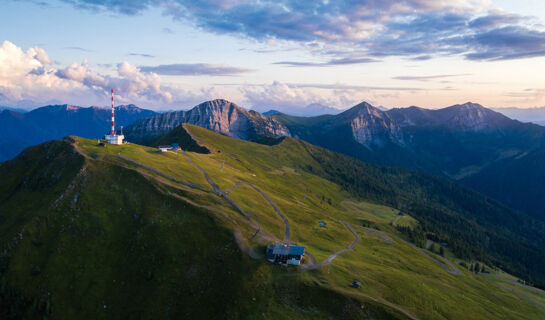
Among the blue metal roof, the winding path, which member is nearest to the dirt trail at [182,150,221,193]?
the blue metal roof

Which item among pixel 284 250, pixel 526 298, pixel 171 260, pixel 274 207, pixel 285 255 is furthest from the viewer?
pixel 274 207

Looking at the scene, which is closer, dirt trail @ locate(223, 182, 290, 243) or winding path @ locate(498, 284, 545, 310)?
dirt trail @ locate(223, 182, 290, 243)

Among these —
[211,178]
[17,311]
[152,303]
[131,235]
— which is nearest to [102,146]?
[211,178]

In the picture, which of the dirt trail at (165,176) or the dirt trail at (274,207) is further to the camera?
the dirt trail at (165,176)

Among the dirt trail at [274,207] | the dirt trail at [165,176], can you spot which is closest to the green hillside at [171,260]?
the dirt trail at [165,176]

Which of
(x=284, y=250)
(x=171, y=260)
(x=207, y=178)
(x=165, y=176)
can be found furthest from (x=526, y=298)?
(x=165, y=176)

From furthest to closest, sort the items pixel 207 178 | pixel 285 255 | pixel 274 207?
pixel 207 178 < pixel 274 207 < pixel 285 255

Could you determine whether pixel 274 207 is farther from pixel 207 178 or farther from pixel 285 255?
pixel 285 255

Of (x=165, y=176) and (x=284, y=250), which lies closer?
(x=284, y=250)

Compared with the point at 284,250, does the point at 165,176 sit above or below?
above

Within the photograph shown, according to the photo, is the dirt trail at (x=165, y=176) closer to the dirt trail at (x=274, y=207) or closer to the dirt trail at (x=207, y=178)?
the dirt trail at (x=207, y=178)

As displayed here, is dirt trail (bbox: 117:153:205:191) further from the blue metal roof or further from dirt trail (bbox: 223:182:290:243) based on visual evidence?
the blue metal roof

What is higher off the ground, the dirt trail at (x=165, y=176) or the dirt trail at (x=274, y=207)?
the dirt trail at (x=165, y=176)
